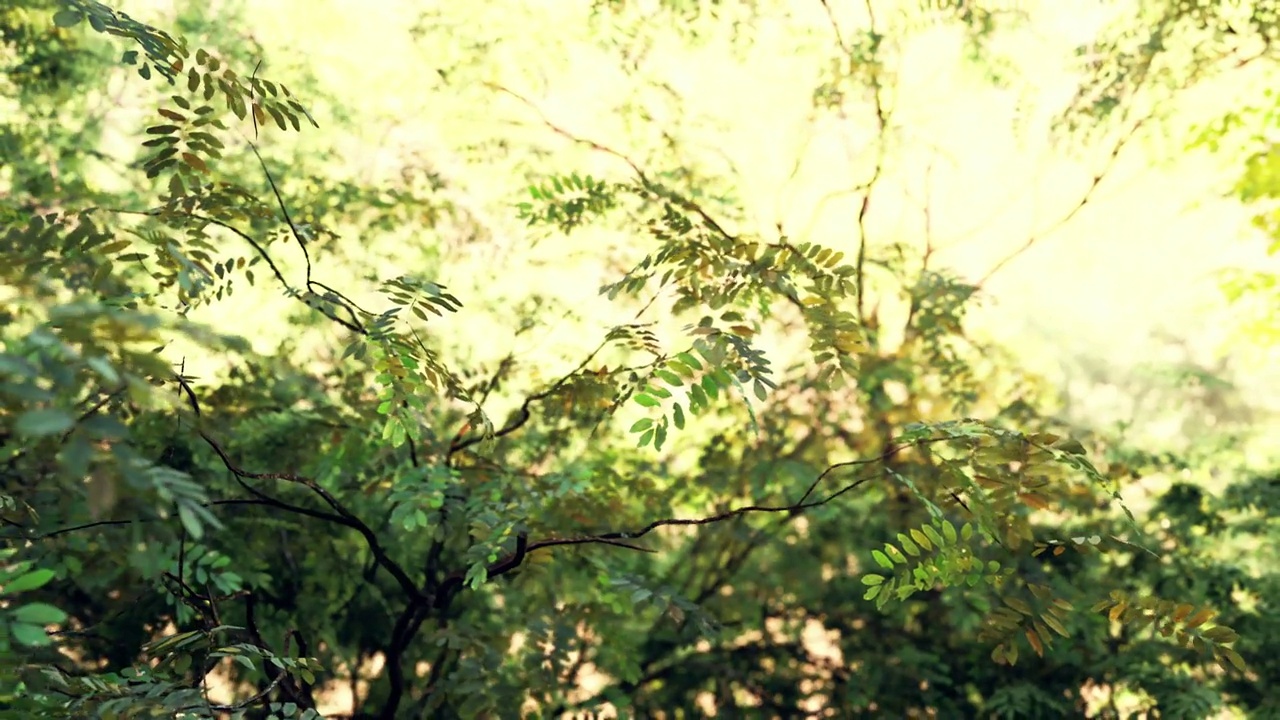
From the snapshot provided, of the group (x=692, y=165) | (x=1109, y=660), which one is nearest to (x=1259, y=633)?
(x=1109, y=660)

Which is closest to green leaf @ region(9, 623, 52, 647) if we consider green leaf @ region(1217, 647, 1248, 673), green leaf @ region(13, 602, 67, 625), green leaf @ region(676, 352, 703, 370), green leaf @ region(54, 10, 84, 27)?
green leaf @ region(13, 602, 67, 625)

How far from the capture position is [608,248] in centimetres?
370

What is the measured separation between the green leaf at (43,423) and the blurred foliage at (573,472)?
77 cm

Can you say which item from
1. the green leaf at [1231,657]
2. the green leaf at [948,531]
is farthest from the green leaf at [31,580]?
the green leaf at [1231,657]

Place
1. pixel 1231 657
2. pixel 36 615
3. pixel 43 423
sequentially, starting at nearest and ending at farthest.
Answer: pixel 43 423 < pixel 36 615 < pixel 1231 657

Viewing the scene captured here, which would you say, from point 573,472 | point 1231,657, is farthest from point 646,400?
point 1231,657

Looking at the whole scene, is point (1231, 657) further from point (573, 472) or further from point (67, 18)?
point (67, 18)

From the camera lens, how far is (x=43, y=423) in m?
0.88

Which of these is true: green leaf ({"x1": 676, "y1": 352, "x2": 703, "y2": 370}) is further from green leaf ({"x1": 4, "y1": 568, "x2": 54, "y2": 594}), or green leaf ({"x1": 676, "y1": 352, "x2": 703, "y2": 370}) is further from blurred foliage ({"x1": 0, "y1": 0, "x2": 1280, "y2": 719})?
green leaf ({"x1": 4, "y1": 568, "x2": 54, "y2": 594})

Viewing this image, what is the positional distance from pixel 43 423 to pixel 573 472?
5.64 ft

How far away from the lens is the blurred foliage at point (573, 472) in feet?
6.32

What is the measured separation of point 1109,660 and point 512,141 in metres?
2.92

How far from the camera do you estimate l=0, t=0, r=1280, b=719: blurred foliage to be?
1.93 metres

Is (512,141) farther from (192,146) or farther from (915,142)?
(192,146)
